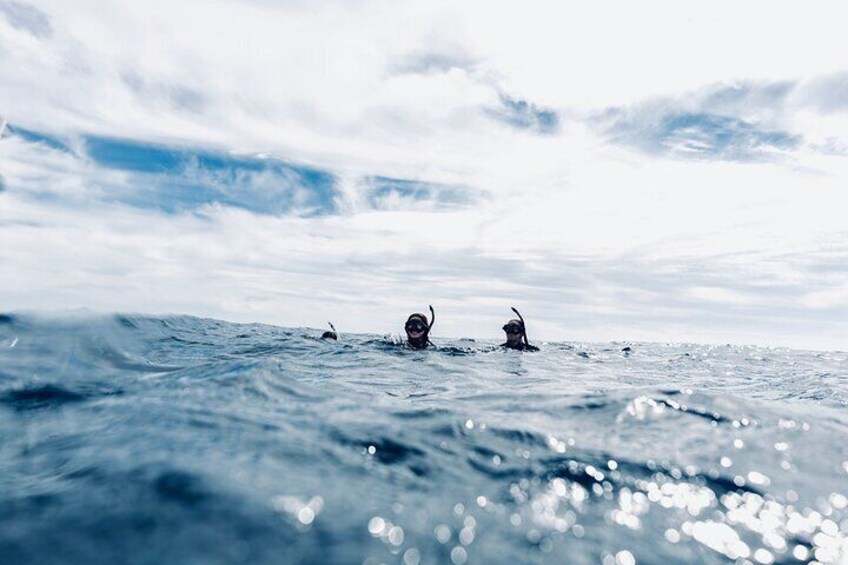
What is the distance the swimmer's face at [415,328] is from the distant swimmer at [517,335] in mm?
3822

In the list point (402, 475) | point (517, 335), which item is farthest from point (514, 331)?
point (402, 475)

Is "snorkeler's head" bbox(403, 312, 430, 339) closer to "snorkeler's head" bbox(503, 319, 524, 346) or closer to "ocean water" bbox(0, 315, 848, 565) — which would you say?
"snorkeler's head" bbox(503, 319, 524, 346)

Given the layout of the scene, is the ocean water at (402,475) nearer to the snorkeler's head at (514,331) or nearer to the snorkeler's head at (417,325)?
the snorkeler's head at (417,325)

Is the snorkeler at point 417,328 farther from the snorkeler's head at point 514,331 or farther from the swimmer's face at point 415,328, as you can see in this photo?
the snorkeler's head at point 514,331

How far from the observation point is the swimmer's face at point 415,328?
20.9m

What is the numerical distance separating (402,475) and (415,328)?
52.1ft

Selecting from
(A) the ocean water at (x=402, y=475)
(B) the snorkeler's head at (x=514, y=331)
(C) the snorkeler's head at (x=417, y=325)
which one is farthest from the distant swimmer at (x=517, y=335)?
(A) the ocean water at (x=402, y=475)

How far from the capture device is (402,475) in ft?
16.7

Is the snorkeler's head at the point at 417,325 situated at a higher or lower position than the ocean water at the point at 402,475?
higher

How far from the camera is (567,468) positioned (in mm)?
5379

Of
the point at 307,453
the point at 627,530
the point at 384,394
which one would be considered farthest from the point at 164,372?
the point at 627,530

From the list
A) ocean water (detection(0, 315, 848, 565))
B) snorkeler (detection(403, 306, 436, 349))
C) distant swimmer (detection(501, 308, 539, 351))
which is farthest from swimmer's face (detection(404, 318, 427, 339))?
ocean water (detection(0, 315, 848, 565))

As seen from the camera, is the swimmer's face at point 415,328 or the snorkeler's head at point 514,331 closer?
the swimmer's face at point 415,328

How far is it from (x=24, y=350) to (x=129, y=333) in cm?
857
